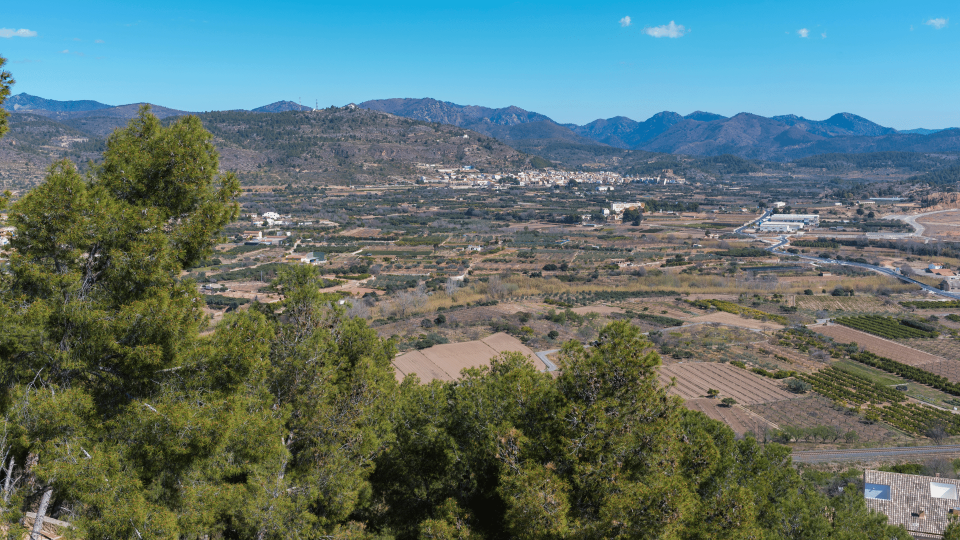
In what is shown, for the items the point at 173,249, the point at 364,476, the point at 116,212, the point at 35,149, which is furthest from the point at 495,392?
the point at 35,149

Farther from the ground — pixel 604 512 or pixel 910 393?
pixel 604 512

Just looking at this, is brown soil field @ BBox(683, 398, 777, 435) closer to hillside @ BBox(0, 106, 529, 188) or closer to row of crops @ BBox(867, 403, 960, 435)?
row of crops @ BBox(867, 403, 960, 435)

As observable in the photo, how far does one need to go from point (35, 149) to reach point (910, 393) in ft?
538

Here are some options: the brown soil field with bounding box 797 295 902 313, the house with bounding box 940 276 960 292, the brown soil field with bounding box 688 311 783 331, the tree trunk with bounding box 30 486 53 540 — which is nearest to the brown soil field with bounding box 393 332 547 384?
the brown soil field with bounding box 688 311 783 331

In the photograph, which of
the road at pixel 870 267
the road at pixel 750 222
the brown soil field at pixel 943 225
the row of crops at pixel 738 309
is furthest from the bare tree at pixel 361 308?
the brown soil field at pixel 943 225

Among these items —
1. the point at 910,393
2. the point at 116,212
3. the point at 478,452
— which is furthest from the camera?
the point at 910,393

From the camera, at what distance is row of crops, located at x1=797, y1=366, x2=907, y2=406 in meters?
32.3

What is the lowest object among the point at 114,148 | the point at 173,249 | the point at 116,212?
the point at 173,249

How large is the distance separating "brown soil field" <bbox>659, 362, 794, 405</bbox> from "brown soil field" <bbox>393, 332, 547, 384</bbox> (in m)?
8.56

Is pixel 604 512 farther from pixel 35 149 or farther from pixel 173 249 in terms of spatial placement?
pixel 35 149

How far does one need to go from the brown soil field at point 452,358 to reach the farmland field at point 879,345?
26457 millimetres

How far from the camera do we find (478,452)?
1009 cm

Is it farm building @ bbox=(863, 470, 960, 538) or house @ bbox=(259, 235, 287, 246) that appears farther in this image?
house @ bbox=(259, 235, 287, 246)

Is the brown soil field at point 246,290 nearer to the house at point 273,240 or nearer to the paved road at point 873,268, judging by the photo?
the house at point 273,240
